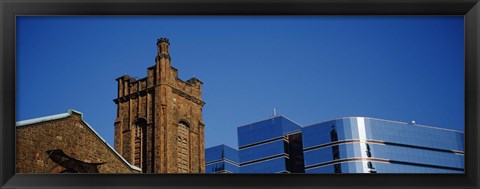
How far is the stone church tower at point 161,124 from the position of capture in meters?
16.5

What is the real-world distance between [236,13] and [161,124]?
14.7 meters

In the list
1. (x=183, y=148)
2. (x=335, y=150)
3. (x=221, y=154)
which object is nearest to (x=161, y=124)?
(x=183, y=148)

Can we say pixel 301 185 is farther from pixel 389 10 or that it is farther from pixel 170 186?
pixel 389 10

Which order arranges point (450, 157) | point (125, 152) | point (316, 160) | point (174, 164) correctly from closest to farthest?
point (450, 157) < point (174, 164) < point (125, 152) < point (316, 160)

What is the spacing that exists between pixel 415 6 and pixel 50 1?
1551 mm

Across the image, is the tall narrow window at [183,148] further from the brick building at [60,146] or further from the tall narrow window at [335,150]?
the brick building at [60,146]

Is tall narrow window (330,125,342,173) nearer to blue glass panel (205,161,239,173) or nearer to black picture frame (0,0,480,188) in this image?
blue glass panel (205,161,239,173)

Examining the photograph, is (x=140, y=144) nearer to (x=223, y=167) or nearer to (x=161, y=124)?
(x=161, y=124)

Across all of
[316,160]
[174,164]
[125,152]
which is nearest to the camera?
[174,164]

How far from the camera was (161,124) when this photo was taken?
17.4 metres

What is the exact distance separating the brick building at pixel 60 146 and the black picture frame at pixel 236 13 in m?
0.14

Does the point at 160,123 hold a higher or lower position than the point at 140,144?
higher

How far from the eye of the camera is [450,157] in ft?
12.3

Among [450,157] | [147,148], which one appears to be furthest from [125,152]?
[450,157]
